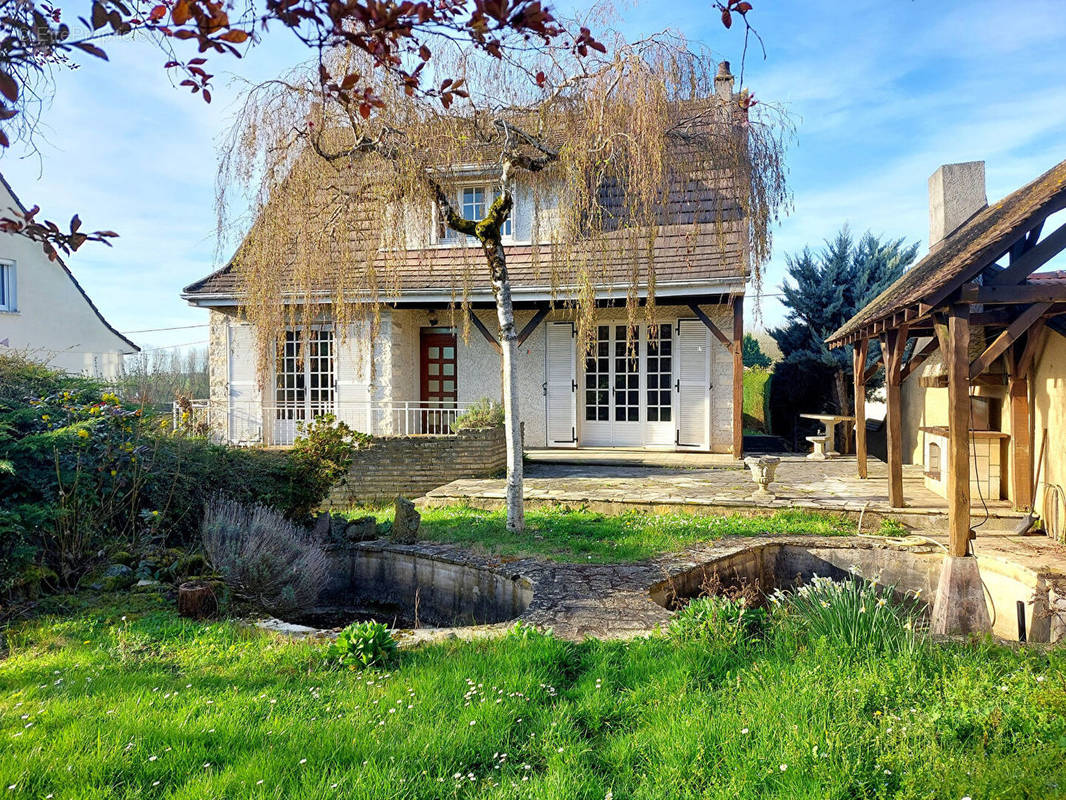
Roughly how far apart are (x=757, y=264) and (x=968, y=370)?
2.08 m

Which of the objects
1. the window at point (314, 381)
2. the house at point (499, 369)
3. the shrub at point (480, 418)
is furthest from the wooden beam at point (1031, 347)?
the window at point (314, 381)

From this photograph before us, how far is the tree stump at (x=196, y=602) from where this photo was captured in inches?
187

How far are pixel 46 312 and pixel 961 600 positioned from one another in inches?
805

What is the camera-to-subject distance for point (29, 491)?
528cm

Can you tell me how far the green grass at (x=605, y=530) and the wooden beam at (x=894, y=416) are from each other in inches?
28.4

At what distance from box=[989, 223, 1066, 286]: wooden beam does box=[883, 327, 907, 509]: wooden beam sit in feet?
8.50

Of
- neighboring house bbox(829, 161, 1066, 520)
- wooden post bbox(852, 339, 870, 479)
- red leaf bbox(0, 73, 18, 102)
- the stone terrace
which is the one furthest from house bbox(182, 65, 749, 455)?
red leaf bbox(0, 73, 18, 102)

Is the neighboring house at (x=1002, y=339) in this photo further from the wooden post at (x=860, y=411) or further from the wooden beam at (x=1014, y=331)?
the wooden post at (x=860, y=411)

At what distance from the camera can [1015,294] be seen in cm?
507

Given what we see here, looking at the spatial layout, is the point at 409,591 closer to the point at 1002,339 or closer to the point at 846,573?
the point at 846,573

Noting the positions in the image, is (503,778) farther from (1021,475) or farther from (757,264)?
(1021,475)

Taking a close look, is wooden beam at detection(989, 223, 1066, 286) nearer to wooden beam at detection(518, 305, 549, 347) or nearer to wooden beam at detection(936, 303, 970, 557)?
wooden beam at detection(936, 303, 970, 557)

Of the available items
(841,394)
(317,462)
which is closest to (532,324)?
(317,462)

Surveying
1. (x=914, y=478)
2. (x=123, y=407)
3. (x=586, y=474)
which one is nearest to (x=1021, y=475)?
(x=914, y=478)
